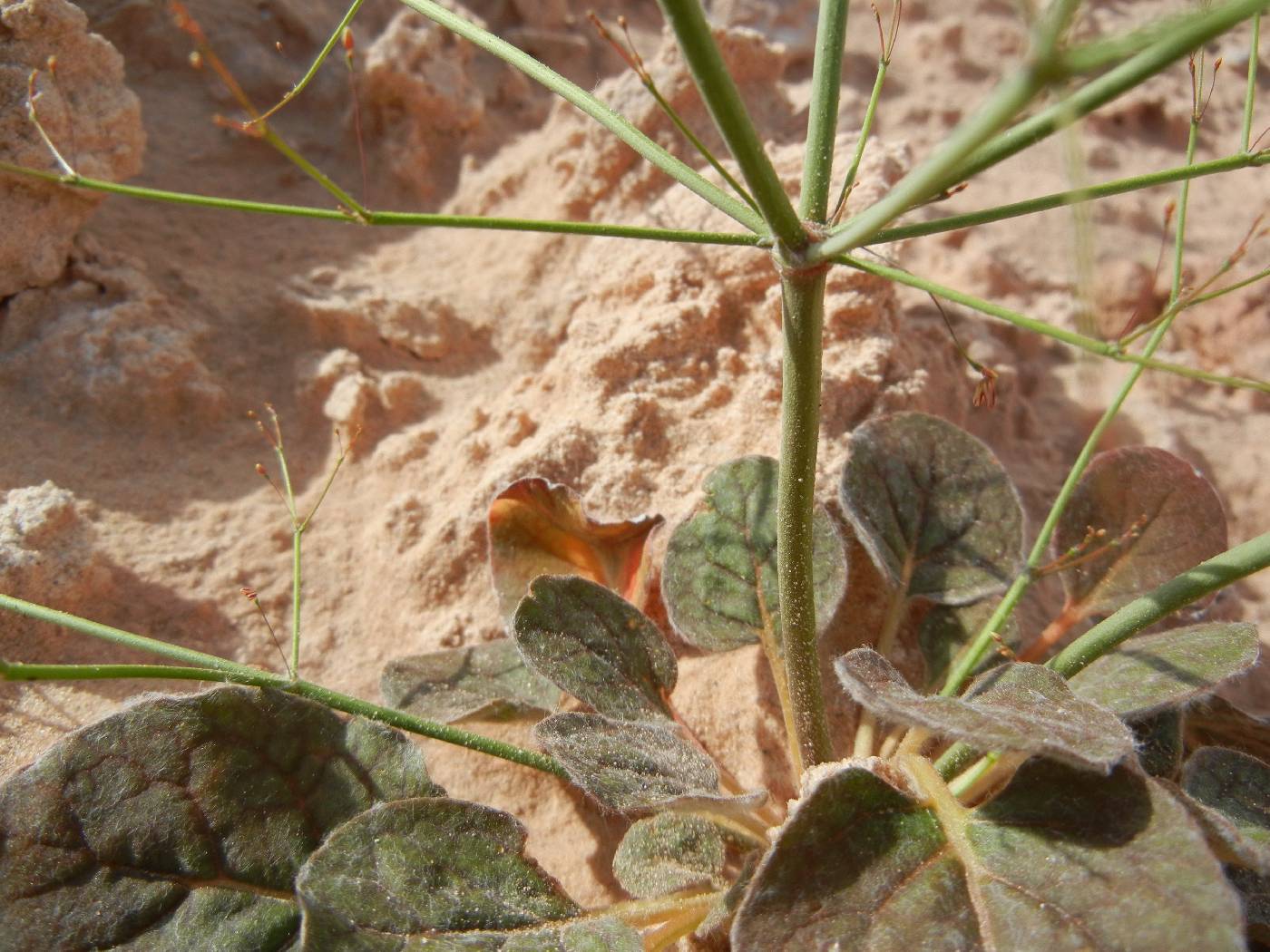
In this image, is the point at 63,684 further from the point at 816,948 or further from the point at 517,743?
the point at 816,948

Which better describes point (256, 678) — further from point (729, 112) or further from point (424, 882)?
point (729, 112)

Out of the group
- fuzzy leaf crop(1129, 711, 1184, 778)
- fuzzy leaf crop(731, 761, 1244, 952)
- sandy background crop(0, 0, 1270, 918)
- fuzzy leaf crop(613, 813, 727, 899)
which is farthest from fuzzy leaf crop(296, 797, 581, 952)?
fuzzy leaf crop(1129, 711, 1184, 778)

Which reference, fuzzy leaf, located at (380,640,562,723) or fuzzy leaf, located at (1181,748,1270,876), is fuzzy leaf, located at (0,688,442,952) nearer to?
fuzzy leaf, located at (380,640,562,723)

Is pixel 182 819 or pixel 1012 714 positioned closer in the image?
pixel 1012 714

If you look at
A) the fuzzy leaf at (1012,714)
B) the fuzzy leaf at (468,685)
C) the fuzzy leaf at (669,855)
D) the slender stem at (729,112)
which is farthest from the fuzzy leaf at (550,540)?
the slender stem at (729,112)

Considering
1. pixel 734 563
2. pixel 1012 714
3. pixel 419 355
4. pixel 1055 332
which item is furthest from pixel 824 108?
pixel 419 355

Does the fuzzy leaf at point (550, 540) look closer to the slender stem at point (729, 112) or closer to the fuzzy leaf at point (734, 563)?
the fuzzy leaf at point (734, 563)
